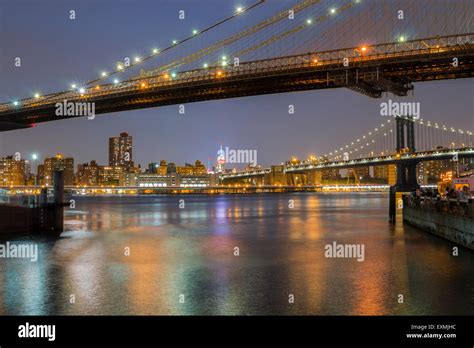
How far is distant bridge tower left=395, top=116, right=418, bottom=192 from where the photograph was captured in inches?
3472

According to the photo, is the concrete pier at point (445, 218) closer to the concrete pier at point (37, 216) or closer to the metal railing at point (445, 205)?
the metal railing at point (445, 205)

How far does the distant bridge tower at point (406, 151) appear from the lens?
8819 centimetres

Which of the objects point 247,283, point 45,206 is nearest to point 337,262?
point 247,283

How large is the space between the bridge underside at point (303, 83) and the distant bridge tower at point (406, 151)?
47496 millimetres

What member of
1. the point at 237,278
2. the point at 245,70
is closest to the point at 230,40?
the point at 245,70

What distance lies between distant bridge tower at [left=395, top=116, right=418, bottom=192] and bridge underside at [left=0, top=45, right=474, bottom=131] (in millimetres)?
47496

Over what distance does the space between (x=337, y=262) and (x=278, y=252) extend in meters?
3.19

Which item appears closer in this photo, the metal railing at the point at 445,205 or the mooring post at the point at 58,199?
the metal railing at the point at 445,205

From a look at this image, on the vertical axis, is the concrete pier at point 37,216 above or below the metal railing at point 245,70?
below

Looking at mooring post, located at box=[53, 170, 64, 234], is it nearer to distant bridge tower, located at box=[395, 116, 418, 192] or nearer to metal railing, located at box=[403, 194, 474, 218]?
metal railing, located at box=[403, 194, 474, 218]

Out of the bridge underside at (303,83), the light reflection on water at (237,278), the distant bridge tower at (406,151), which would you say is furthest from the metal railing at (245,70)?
the distant bridge tower at (406,151)

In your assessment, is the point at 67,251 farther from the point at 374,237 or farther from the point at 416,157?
the point at 416,157

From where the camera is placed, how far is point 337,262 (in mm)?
15844

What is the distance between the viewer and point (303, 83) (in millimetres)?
42531
